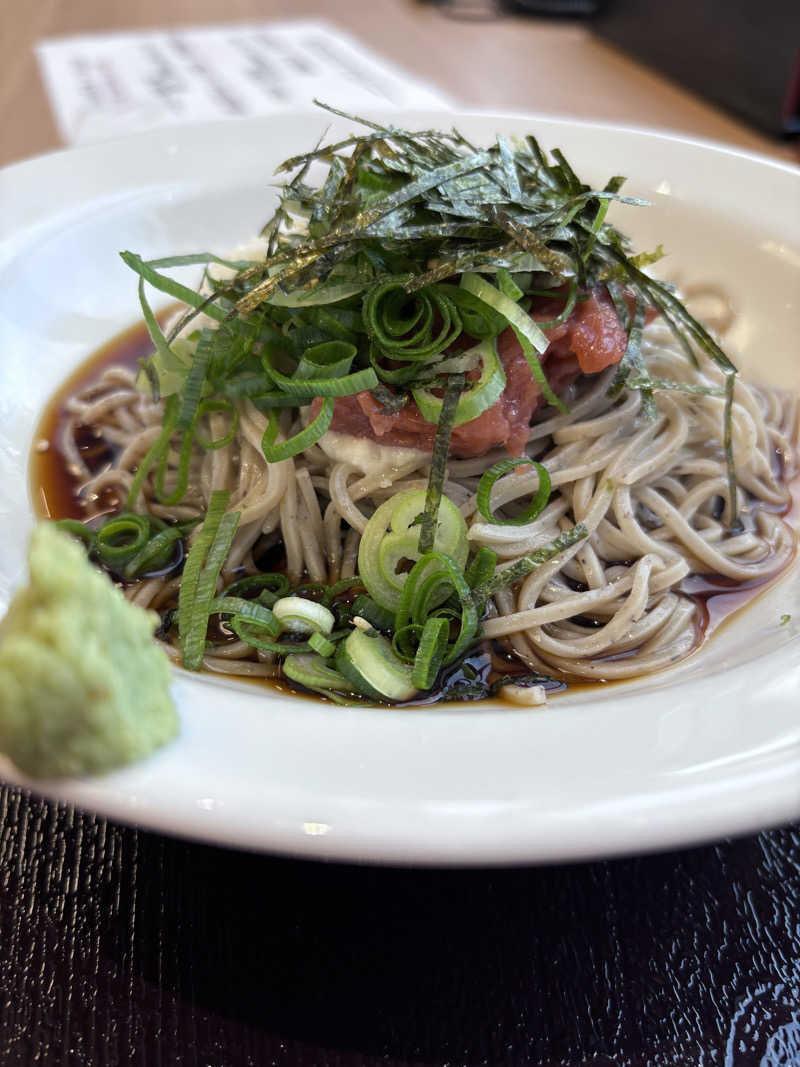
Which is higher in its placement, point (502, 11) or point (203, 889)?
point (502, 11)

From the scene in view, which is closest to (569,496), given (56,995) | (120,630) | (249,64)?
(120,630)

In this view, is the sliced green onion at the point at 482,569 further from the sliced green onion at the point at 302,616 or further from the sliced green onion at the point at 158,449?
the sliced green onion at the point at 158,449

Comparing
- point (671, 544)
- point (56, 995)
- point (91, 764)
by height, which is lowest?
point (56, 995)

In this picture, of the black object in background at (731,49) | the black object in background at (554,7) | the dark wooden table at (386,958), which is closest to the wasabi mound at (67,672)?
the dark wooden table at (386,958)

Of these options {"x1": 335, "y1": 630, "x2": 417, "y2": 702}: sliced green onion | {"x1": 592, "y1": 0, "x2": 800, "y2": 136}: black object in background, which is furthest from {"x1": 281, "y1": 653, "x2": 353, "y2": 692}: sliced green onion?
{"x1": 592, "y1": 0, "x2": 800, "y2": 136}: black object in background

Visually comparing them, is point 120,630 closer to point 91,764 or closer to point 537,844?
point 91,764

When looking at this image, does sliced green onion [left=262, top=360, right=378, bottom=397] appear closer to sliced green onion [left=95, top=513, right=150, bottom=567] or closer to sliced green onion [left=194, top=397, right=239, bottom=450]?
sliced green onion [left=194, top=397, right=239, bottom=450]
